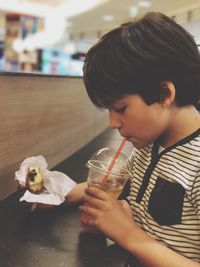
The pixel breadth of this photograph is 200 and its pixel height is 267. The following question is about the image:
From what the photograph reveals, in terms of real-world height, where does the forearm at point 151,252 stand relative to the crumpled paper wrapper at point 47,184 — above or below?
below

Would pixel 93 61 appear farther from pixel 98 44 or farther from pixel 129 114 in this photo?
pixel 129 114

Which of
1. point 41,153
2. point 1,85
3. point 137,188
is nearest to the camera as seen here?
point 137,188

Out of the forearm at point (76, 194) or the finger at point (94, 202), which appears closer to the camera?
the finger at point (94, 202)

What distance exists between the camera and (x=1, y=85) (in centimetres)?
125

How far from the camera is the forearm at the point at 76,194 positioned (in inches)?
50.1

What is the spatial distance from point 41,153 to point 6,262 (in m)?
0.80

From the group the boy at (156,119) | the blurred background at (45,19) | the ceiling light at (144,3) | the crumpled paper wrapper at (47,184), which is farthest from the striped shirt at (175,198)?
the ceiling light at (144,3)

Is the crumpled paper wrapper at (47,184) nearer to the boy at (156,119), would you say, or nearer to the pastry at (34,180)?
the pastry at (34,180)

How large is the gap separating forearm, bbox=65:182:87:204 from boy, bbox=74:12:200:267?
0.98 feet

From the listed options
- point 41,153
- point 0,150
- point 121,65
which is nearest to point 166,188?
point 121,65

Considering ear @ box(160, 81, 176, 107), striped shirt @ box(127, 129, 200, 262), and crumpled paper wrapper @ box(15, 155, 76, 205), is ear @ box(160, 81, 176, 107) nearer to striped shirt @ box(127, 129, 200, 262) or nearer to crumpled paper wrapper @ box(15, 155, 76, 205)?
striped shirt @ box(127, 129, 200, 262)

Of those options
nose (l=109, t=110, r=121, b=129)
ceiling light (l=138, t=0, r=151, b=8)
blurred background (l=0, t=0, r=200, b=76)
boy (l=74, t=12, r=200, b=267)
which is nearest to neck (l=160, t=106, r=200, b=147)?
boy (l=74, t=12, r=200, b=267)

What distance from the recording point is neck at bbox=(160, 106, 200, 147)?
37.6 inches

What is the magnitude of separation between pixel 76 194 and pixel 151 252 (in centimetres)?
47
